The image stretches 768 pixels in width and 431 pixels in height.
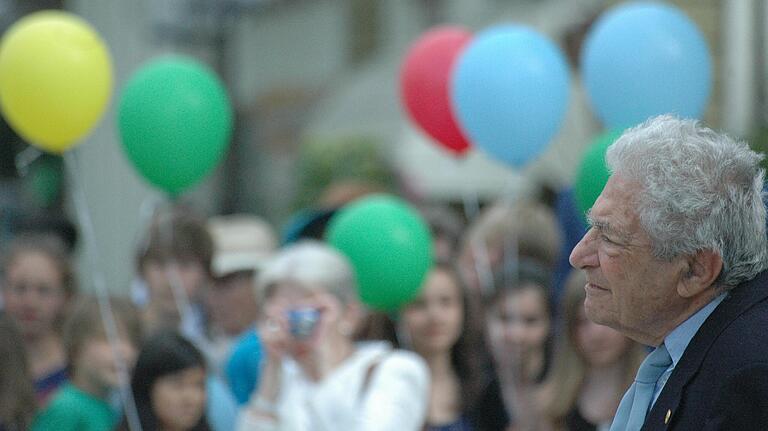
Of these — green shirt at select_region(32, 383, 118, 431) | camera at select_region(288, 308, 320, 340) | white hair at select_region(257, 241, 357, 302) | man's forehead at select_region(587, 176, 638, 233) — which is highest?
→ man's forehead at select_region(587, 176, 638, 233)

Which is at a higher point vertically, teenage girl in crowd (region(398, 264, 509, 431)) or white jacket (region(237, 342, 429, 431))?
white jacket (region(237, 342, 429, 431))

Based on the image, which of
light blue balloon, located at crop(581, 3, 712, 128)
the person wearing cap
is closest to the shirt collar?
light blue balloon, located at crop(581, 3, 712, 128)

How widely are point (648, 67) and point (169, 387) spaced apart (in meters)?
2.15

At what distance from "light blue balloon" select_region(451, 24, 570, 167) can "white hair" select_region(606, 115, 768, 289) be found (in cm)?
279

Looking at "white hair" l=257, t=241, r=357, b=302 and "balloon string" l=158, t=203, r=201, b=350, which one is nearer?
"white hair" l=257, t=241, r=357, b=302

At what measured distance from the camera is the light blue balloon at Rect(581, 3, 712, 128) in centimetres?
494

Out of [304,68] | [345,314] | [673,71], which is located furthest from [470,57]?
[304,68]

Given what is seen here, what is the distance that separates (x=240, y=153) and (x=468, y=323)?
13154 millimetres

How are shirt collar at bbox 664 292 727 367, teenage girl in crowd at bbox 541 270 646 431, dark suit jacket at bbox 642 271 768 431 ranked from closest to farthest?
dark suit jacket at bbox 642 271 768 431 < shirt collar at bbox 664 292 727 367 < teenage girl in crowd at bbox 541 270 646 431

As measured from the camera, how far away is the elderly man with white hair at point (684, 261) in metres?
2.30

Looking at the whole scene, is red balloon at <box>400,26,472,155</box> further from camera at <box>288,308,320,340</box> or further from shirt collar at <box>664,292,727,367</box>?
shirt collar at <box>664,292,727,367</box>

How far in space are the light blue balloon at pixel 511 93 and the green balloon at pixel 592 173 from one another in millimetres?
415

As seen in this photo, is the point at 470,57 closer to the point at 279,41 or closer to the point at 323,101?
the point at 323,101

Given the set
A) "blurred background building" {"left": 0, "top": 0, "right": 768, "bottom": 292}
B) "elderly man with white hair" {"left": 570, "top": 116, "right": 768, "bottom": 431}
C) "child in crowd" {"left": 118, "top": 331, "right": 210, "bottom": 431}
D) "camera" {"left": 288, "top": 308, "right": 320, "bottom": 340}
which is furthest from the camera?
"blurred background building" {"left": 0, "top": 0, "right": 768, "bottom": 292}
